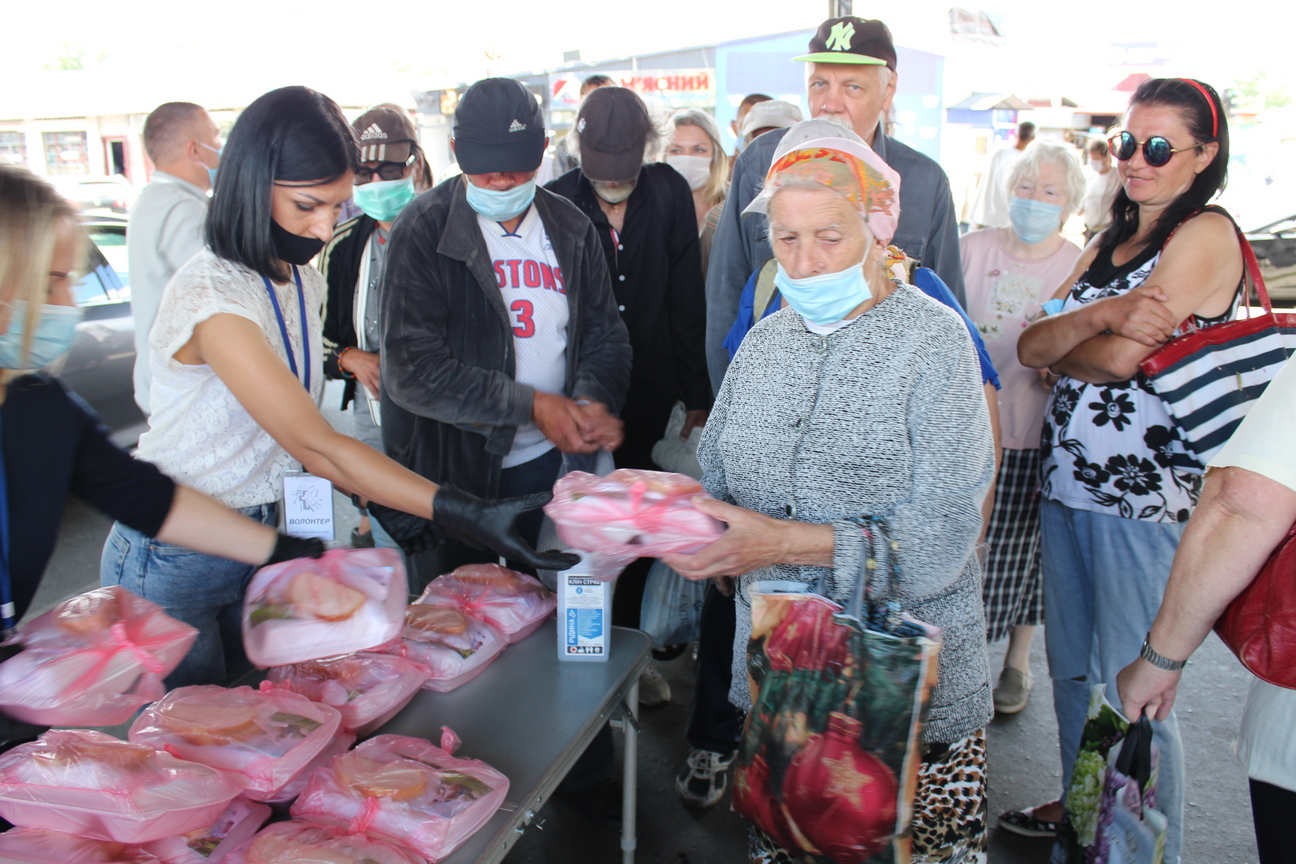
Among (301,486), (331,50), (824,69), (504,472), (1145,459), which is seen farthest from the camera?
(331,50)

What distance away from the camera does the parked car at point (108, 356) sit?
16.9ft

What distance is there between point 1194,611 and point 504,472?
1.77 meters

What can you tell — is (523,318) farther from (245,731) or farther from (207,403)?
(245,731)

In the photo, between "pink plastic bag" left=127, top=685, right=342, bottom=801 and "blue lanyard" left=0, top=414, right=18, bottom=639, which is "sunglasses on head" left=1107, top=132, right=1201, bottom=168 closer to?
"pink plastic bag" left=127, top=685, right=342, bottom=801

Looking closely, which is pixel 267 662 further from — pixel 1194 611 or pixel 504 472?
pixel 1194 611

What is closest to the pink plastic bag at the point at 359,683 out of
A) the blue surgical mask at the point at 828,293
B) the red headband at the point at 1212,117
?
the blue surgical mask at the point at 828,293

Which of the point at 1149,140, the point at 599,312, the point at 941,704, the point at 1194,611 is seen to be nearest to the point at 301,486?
the point at 599,312

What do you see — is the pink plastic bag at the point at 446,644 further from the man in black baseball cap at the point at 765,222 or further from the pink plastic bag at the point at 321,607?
the man in black baseball cap at the point at 765,222

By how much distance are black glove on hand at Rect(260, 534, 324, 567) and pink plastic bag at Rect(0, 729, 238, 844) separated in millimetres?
479

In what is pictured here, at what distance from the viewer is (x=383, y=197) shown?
3152mm

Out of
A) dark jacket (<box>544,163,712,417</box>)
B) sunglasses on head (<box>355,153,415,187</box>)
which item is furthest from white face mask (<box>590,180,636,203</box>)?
sunglasses on head (<box>355,153,415,187</box>)

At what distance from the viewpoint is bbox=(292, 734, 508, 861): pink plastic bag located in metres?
1.26

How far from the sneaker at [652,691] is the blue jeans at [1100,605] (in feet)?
4.77

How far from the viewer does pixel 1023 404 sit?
2.98 meters
